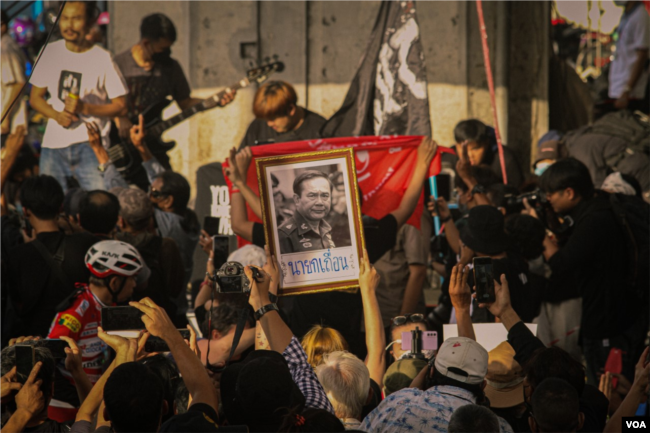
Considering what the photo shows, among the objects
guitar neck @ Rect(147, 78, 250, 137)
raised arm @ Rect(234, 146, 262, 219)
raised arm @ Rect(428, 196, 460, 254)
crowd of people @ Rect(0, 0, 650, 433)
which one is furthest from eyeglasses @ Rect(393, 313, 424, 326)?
guitar neck @ Rect(147, 78, 250, 137)

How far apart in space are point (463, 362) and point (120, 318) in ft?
5.08

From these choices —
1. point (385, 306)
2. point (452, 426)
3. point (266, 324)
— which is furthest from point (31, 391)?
point (385, 306)

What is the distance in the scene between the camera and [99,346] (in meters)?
4.80

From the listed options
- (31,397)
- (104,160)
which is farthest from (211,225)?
(31,397)

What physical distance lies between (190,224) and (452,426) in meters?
4.32

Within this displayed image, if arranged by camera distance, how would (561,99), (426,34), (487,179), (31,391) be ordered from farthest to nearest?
1. (561,99)
2. (426,34)
3. (487,179)
4. (31,391)

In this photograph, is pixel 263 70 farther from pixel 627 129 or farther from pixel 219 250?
pixel 219 250

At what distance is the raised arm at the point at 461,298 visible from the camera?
4.50 m

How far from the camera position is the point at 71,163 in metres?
8.57

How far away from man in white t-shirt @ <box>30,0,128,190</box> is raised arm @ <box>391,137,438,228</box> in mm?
3635

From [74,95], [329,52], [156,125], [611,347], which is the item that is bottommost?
[611,347]

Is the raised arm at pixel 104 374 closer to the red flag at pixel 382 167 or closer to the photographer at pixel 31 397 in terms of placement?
the photographer at pixel 31 397

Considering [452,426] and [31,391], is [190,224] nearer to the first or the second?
[31,391]

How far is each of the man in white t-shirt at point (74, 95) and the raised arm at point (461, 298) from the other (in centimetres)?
469
